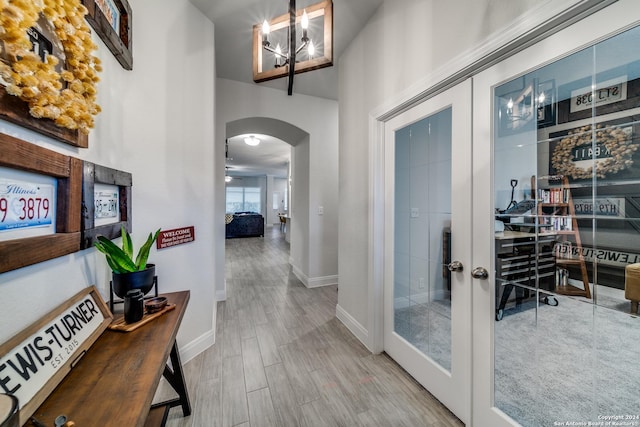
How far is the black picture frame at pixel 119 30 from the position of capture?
109 cm

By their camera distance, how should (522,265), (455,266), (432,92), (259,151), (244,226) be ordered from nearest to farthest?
(522,265) < (455,266) < (432,92) < (259,151) < (244,226)

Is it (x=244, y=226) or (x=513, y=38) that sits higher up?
(x=513, y=38)

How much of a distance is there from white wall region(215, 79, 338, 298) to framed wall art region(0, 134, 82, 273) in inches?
100

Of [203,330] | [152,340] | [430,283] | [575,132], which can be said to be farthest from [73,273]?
[575,132]

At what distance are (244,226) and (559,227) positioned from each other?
8.55m

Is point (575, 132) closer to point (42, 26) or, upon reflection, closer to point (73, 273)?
point (42, 26)

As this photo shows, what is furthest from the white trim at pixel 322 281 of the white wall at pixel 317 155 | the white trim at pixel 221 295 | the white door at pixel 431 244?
the white door at pixel 431 244

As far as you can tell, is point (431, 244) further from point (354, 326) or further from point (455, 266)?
point (354, 326)

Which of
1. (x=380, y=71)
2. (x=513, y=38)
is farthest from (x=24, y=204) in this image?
(x=380, y=71)

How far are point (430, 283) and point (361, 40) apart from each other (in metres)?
2.24

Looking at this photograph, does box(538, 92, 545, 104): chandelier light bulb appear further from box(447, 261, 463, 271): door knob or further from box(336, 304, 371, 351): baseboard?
box(336, 304, 371, 351): baseboard

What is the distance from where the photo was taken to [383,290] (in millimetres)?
2072

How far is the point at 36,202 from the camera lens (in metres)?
0.80

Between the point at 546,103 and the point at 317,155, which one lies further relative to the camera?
the point at 317,155
